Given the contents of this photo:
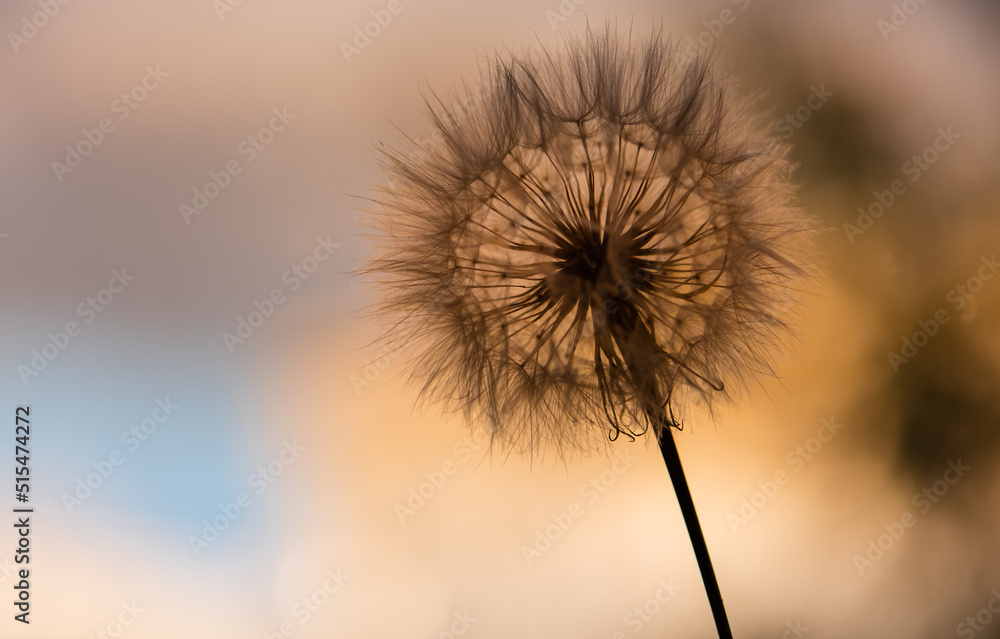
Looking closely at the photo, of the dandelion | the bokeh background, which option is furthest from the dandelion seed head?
the bokeh background

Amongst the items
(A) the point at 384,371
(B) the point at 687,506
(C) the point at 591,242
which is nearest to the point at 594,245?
(C) the point at 591,242

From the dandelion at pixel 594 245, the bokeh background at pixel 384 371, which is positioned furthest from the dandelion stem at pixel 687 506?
the bokeh background at pixel 384 371

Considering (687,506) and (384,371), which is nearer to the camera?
(687,506)

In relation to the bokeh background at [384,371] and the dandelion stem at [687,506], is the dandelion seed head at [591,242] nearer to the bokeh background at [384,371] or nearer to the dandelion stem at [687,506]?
the dandelion stem at [687,506]

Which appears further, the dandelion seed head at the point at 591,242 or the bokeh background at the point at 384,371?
the bokeh background at the point at 384,371

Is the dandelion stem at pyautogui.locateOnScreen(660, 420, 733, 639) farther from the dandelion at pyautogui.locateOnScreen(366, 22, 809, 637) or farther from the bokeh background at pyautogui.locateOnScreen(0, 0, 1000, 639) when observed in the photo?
the bokeh background at pyautogui.locateOnScreen(0, 0, 1000, 639)

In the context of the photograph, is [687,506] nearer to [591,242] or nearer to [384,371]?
[591,242]
